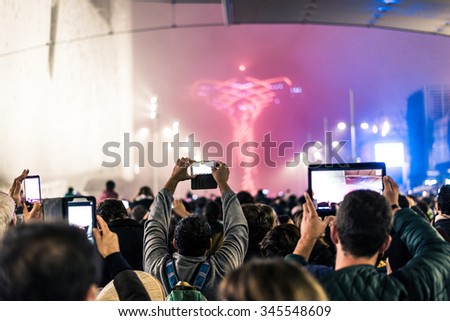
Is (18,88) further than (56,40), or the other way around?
(56,40)

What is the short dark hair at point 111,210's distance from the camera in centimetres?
571

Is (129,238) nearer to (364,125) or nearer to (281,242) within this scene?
(281,242)

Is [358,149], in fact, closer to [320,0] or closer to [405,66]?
[405,66]

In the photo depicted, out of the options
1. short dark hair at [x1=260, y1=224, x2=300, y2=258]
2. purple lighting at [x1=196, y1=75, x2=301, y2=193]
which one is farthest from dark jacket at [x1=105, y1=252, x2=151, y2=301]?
purple lighting at [x1=196, y1=75, x2=301, y2=193]

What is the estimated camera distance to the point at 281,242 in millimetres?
4383

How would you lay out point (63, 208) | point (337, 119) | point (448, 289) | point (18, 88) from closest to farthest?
point (448, 289) → point (63, 208) → point (18, 88) → point (337, 119)

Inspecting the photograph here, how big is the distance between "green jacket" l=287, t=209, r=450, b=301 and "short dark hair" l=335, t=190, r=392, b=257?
91mm

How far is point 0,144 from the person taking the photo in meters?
11.6

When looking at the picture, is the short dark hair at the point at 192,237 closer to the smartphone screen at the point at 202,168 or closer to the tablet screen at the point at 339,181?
the smartphone screen at the point at 202,168

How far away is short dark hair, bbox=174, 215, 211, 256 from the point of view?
13.9ft

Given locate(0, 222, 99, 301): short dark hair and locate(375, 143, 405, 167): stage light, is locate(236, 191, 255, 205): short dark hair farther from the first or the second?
locate(375, 143, 405, 167): stage light

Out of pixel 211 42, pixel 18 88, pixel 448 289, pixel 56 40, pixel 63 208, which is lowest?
pixel 448 289
